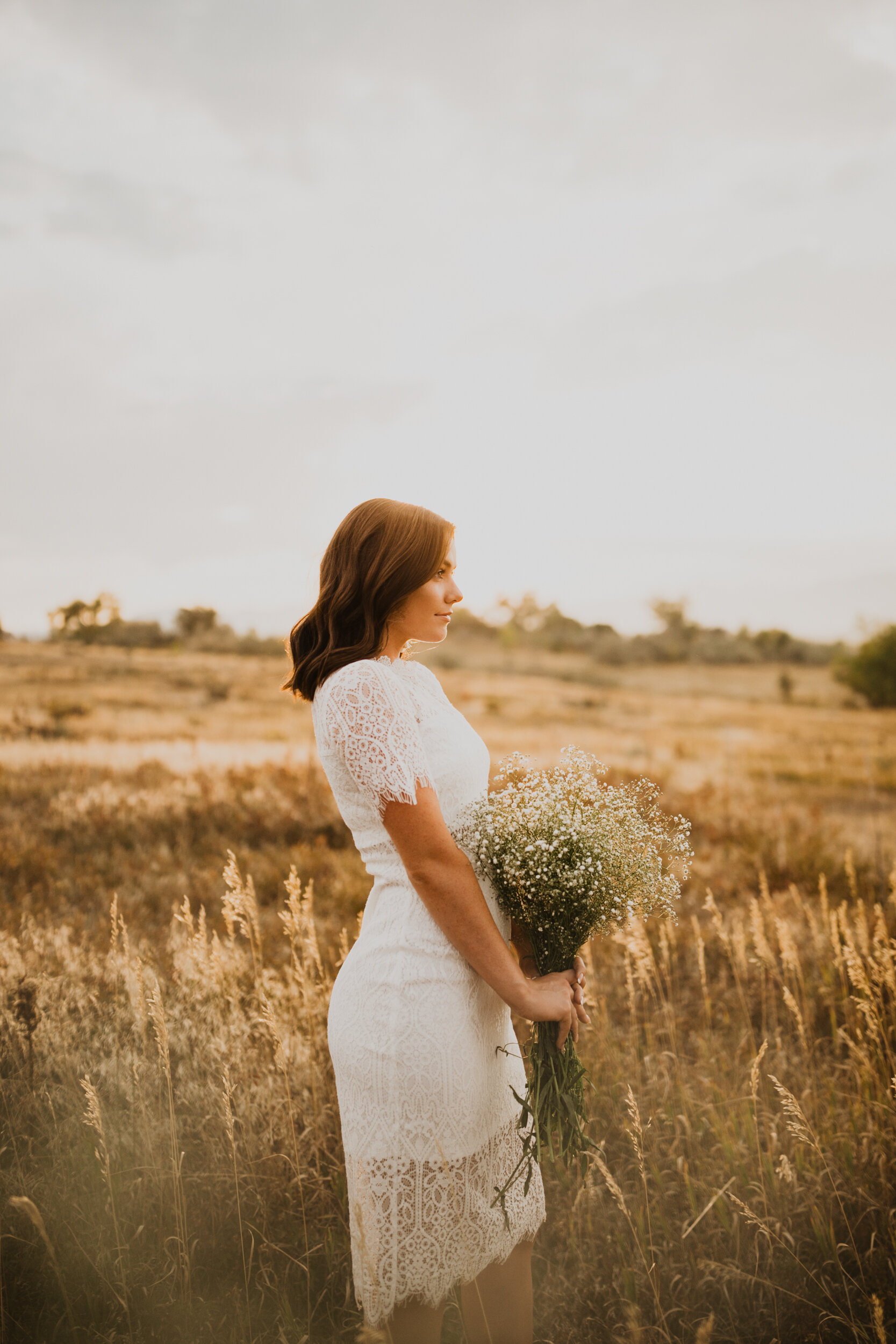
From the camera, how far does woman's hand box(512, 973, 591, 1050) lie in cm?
179

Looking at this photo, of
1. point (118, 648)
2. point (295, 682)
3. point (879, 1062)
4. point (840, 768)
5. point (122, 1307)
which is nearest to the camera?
point (295, 682)

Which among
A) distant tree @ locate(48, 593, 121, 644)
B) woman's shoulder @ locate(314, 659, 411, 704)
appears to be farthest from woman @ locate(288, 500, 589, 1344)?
distant tree @ locate(48, 593, 121, 644)

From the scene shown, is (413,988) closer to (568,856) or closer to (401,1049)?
(401,1049)

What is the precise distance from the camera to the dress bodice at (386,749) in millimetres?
1722

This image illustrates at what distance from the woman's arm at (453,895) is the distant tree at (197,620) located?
1981 centimetres

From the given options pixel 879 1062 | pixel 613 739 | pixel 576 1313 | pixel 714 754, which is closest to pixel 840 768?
pixel 714 754

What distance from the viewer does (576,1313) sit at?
8.46 feet

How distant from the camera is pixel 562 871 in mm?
1753

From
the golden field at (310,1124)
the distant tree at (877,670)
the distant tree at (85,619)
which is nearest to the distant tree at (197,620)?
the distant tree at (85,619)

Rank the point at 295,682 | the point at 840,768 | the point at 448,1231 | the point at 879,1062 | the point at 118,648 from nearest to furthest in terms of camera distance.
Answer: the point at 448,1231
the point at 295,682
the point at 879,1062
the point at 118,648
the point at 840,768

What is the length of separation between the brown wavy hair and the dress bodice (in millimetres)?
83

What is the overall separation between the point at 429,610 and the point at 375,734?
48 cm

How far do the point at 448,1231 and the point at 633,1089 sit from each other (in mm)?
1976

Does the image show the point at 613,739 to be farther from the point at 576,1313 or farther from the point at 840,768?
the point at 576,1313
